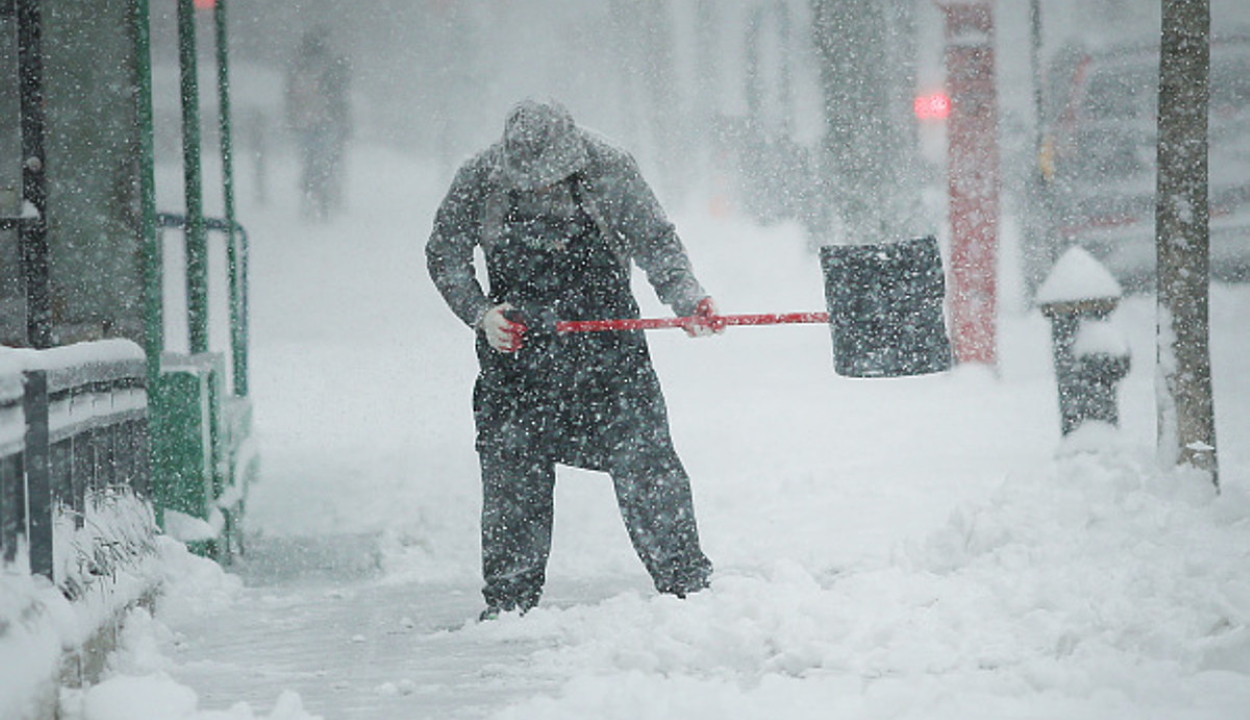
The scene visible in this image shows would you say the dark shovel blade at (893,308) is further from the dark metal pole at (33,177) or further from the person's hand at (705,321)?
the dark metal pole at (33,177)

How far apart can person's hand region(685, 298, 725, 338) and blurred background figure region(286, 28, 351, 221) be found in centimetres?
2248

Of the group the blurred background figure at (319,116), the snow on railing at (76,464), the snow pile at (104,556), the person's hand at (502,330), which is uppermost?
the blurred background figure at (319,116)

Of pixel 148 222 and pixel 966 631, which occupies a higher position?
pixel 148 222

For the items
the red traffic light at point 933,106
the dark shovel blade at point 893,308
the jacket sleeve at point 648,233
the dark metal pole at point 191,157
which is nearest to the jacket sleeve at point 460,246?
the jacket sleeve at point 648,233

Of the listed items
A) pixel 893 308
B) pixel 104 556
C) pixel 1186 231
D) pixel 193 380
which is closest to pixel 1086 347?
pixel 1186 231

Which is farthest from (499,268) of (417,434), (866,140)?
(417,434)

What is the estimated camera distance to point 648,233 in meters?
5.11

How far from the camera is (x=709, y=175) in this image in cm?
3294

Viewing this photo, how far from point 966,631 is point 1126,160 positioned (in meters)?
12.5

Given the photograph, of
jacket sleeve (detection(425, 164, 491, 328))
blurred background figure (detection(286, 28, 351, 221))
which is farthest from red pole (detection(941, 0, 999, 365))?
blurred background figure (detection(286, 28, 351, 221))

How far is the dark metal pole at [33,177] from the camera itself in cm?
504

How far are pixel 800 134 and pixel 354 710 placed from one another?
25082 mm

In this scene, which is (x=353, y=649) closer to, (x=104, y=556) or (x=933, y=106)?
(x=104, y=556)

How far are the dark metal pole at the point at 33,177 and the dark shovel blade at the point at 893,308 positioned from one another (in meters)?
2.71
